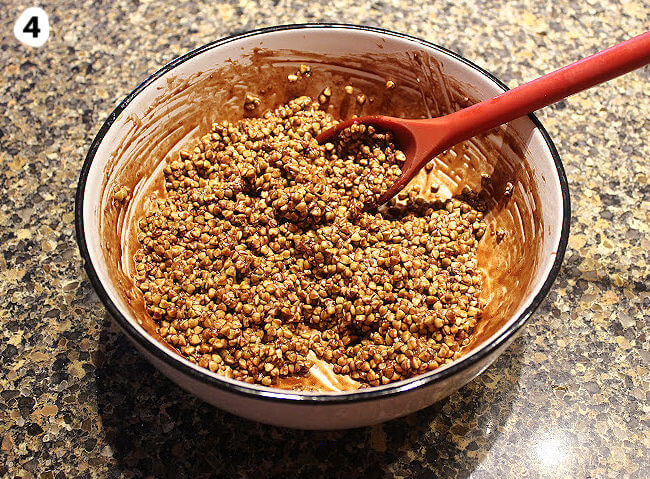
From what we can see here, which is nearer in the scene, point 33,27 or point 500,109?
point 500,109

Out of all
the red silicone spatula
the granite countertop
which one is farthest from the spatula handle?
the granite countertop

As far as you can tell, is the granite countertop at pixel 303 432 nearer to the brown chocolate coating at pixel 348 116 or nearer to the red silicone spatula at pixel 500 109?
the brown chocolate coating at pixel 348 116

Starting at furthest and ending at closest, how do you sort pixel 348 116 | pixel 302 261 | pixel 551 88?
pixel 348 116
pixel 302 261
pixel 551 88

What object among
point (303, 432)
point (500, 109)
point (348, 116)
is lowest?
point (303, 432)

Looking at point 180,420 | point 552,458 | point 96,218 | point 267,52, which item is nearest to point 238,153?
point 267,52

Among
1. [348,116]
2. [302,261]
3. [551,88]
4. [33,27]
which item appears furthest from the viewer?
[33,27]

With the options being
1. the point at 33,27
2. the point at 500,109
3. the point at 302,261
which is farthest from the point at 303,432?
the point at 33,27

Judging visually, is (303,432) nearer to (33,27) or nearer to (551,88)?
(551,88)

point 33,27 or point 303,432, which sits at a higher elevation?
point 33,27

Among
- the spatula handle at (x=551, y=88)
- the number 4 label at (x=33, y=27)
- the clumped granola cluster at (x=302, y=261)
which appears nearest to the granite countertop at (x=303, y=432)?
the number 4 label at (x=33, y=27)

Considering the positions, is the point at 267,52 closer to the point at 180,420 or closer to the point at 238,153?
the point at 238,153
